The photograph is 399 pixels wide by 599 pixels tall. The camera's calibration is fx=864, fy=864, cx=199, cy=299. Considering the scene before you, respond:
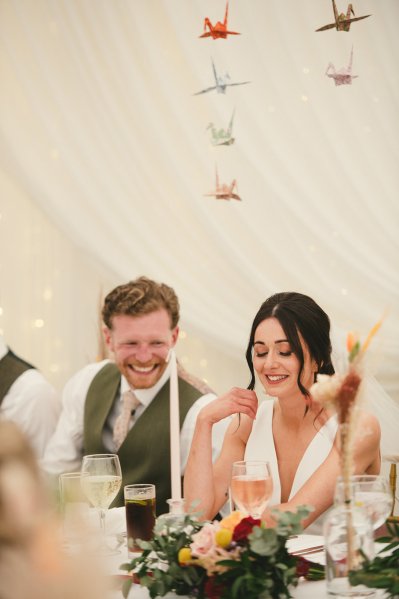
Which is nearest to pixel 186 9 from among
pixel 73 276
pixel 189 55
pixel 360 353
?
pixel 189 55

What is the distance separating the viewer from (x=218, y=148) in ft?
12.1

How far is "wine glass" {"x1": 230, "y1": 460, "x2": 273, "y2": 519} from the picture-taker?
5.05 feet

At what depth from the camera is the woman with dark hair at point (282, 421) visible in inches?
84.7

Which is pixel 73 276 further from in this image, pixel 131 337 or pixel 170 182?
pixel 131 337

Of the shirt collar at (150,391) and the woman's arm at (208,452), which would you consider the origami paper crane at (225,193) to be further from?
the woman's arm at (208,452)

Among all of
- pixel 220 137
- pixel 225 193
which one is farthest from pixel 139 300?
pixel 220 137

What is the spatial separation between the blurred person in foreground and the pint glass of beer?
95 cm

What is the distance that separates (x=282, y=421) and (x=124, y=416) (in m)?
0.66

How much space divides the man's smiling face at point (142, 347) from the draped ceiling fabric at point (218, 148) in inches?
33.1

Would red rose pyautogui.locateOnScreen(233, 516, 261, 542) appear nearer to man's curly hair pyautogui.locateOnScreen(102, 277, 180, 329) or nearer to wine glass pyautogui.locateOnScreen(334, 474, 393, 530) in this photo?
wine glass pyautogui.locateOnScreen(334, 474, 393, 530)

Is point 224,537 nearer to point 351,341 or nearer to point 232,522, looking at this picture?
point 232,522

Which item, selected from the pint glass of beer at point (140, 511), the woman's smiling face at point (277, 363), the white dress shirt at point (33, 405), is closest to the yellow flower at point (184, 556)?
the pint glass of beer at point (140, 511)

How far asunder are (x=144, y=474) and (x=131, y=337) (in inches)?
17.2

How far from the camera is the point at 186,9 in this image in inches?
144
